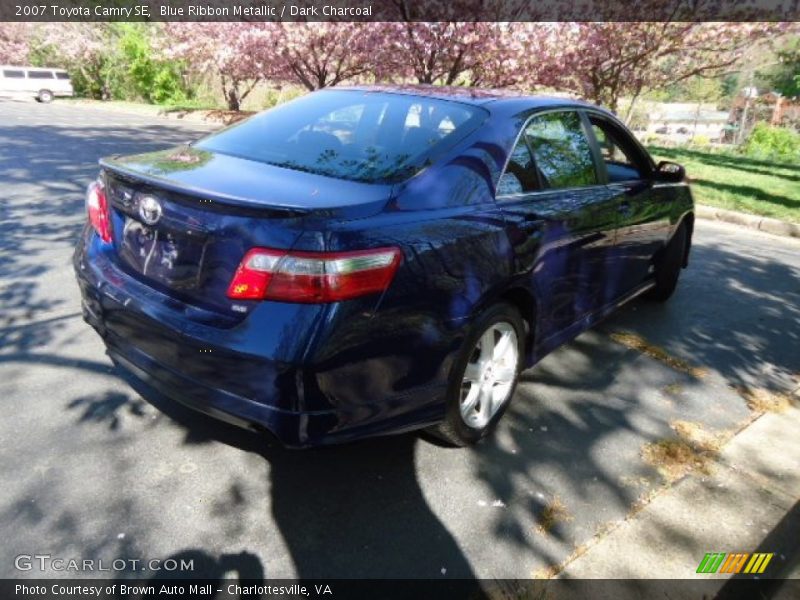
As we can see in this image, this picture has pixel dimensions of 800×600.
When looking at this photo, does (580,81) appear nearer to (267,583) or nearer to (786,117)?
(267,583)

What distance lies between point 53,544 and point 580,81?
48.4 ft

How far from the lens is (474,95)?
3.09 m

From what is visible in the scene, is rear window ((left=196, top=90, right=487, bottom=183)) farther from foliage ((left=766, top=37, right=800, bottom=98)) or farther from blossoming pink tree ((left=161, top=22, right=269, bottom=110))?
foliage ((left=766, top=37, right=800, bottom=98))

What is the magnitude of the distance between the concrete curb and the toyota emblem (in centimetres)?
836

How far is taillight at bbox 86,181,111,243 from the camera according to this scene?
2611 mm

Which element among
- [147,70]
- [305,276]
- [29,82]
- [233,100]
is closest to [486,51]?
[305,276]

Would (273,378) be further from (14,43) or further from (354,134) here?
(14,43)

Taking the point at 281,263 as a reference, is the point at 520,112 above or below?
above

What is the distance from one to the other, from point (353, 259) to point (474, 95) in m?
1.55

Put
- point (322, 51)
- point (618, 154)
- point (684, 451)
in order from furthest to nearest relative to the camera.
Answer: point (322, 51), point (618, 154), point (684, 451)

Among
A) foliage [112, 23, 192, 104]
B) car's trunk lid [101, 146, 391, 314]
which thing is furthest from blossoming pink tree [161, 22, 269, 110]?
car's trunk lid [101, 146, 391, 314]

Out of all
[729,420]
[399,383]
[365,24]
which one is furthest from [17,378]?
[365,24]

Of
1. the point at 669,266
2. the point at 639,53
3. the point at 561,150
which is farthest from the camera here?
the point at 639,53

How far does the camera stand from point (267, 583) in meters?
2.01
